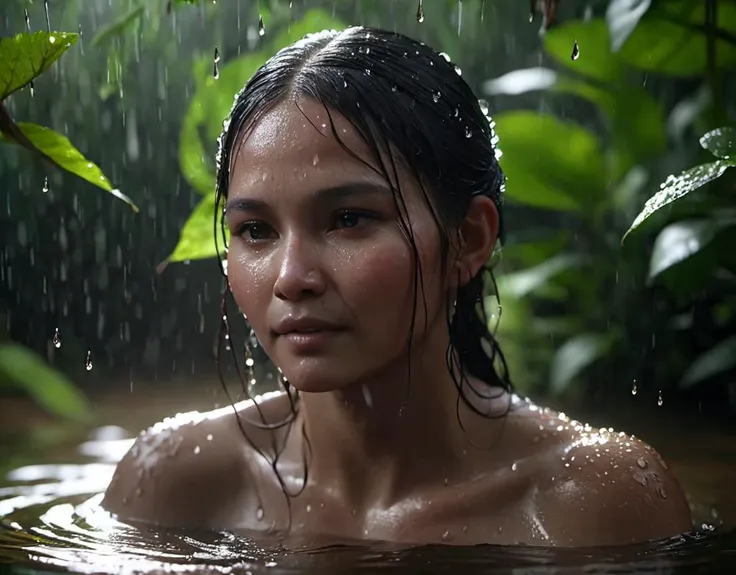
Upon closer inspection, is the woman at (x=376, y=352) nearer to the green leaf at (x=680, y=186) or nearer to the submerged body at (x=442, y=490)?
the submerged body at (x=442, y=490)

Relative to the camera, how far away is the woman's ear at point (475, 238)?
185 cm

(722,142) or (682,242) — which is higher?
(722,142)

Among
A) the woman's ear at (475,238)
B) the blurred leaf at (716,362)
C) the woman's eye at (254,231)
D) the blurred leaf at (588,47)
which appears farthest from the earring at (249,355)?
the blurred leaf at (588,47)

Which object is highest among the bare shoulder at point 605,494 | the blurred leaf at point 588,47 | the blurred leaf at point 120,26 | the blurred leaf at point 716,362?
the blurred leaf at point 120,26

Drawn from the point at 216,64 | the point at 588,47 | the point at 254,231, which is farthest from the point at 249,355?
the point at 588,47

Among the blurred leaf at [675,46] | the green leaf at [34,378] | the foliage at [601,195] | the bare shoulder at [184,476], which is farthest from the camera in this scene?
the green leaf at [34,378]

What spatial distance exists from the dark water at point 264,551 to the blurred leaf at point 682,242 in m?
0.49

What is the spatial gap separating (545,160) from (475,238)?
1.75 metres

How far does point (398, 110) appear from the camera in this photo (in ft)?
5.67

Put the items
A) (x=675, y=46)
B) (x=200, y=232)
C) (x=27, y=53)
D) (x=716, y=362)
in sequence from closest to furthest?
(x=27, y=53) → (x=200, y=232) → (x=716, y=362) → (x=675, y=46)

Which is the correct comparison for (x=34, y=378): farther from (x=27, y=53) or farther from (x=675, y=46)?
(x=675, y=46)

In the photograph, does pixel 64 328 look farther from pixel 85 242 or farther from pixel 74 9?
pixel 74 9

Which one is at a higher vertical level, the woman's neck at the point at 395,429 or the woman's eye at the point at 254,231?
the woman's eye at the point at 254,231

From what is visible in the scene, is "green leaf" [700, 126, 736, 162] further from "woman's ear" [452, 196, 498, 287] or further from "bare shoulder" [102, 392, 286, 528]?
"bare shoulder" [102, 392, 286, 528]
